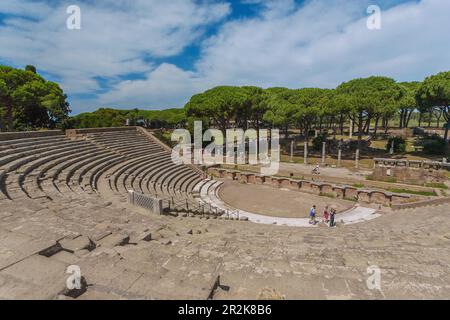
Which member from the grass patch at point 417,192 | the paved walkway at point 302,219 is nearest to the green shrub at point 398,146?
the grass patch at point 417,192

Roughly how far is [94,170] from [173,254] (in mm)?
11383

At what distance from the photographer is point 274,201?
1697 cm

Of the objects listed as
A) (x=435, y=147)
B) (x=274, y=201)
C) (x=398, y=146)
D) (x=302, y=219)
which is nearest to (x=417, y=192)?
(x=302, y=219)

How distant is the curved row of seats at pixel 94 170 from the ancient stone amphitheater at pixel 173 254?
0.14 meters

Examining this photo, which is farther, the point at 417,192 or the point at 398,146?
the point at 398,146

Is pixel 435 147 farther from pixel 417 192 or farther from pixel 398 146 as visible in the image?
pixel 417 192

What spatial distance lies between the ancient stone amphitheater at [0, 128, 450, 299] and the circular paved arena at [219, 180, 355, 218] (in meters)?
4.46

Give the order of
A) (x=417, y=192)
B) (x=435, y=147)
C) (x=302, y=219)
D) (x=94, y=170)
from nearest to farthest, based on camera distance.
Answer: (x=302, y=219) → (x=94, y=170) → (x=417, y=192) → (x=435, y=147)

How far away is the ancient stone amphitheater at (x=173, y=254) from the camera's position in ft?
11.8

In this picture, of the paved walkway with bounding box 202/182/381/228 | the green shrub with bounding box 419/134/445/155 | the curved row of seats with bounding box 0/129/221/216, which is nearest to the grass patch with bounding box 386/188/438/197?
the paved walkway with bounding box 202/182/381/228

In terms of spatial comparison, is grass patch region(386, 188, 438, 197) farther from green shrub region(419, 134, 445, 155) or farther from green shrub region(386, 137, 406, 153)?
green shrub region(419, 134, 445, 155)
